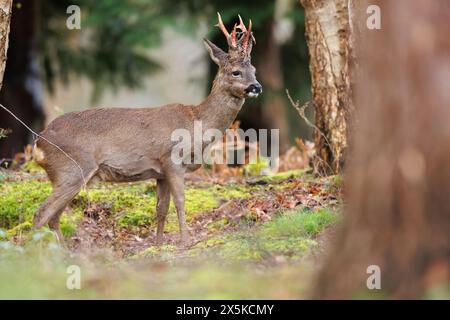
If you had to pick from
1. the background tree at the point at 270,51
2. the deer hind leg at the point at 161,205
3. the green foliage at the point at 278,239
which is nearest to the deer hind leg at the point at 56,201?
the deer hind leg at the point at 161,205

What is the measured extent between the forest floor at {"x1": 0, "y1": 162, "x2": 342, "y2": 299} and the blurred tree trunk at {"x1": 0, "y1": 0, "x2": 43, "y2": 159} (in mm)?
5884

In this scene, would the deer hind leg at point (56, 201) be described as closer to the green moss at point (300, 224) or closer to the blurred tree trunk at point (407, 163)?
the green moss at point (300, 224)

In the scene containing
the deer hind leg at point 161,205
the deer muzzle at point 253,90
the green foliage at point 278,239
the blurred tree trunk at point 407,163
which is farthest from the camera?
the deer muzzle at point 253,90

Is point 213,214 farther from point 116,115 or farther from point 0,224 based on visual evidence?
point 0,224

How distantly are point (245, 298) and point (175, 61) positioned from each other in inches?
1065

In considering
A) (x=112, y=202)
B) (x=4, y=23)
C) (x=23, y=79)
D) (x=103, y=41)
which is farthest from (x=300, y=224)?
(x=103, y=41)

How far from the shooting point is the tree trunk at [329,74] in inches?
409

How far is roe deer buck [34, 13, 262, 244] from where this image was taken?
9062 millimetres

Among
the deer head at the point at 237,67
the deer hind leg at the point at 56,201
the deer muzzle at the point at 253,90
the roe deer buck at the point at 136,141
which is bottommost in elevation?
the deer hind leg at the point at 56,201

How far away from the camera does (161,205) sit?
9.48 m

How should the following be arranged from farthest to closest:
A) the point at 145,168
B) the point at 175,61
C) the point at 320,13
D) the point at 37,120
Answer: the point at 175,61 < the point at 37,120 < the point at 320,13 < the point at 145,168

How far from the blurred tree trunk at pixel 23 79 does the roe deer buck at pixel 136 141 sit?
8.13 meters
